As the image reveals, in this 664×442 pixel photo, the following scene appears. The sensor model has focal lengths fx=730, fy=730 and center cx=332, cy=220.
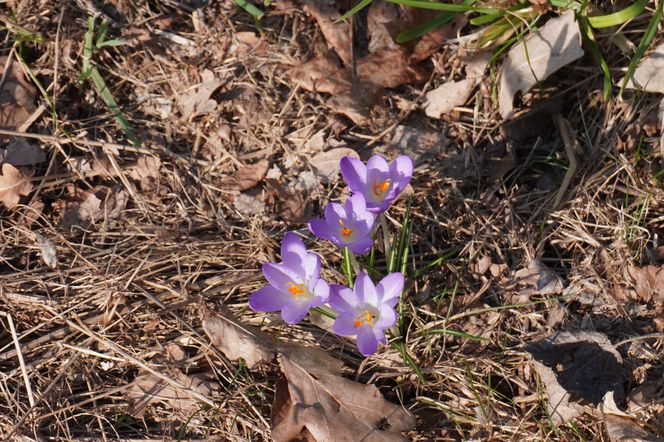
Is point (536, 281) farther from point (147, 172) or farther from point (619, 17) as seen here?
point (147, 172)

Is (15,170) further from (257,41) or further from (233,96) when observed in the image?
(257,41)

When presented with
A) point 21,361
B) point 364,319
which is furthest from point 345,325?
point 21,361

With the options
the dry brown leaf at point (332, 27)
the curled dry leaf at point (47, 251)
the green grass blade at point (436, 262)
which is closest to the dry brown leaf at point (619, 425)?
the green grass blade at point (436, 262)

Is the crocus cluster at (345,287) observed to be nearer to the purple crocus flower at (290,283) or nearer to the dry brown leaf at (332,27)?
the purple crocus flower at (290,283)

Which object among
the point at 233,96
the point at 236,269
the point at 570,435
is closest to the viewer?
the point at 570,435

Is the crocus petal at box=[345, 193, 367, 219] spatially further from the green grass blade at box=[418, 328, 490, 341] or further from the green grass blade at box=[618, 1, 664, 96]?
the green grass blade at box=[618, 1, 664, 96]

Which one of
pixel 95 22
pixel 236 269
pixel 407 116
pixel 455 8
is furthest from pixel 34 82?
pixel 455 8
